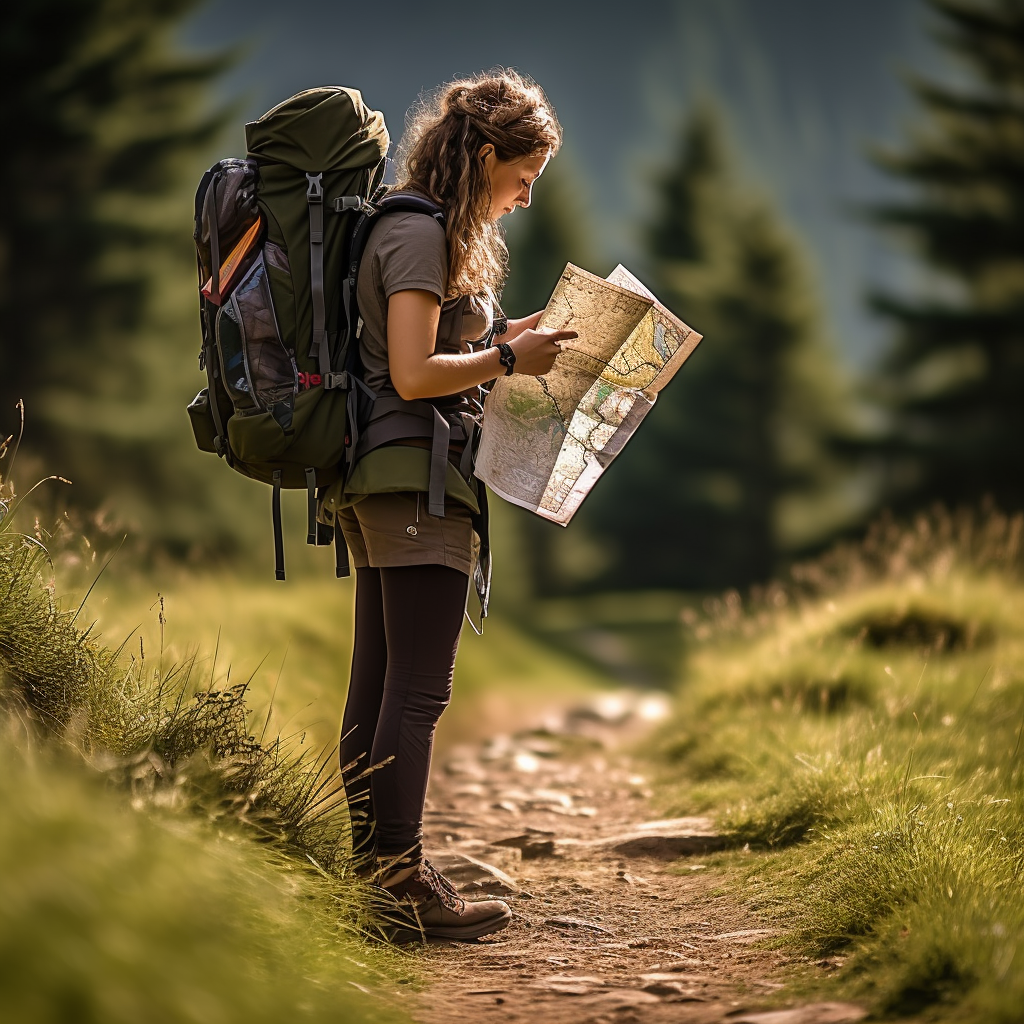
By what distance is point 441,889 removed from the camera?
3.53 meters

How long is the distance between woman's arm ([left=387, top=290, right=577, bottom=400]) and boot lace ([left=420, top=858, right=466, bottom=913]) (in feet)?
4.79

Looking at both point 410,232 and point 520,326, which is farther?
point 520,326

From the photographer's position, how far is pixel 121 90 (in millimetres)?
15922

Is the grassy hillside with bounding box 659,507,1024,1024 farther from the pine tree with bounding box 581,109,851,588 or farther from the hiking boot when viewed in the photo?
the pine tree with bounding box 581,109,851,588

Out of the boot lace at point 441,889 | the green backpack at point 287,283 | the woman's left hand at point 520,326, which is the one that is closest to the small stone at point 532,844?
the boot lace at point 441,889

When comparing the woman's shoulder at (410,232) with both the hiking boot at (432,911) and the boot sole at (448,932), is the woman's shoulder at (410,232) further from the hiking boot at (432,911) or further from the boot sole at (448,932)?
the boot sole at (448,932)

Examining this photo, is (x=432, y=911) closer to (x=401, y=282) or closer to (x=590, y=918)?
(x=590, y=918)

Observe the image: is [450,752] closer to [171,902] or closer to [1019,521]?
[1019,521]

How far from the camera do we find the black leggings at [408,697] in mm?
3359

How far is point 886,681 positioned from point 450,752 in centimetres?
302

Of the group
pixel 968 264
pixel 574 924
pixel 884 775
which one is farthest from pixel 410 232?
pixel 968 264

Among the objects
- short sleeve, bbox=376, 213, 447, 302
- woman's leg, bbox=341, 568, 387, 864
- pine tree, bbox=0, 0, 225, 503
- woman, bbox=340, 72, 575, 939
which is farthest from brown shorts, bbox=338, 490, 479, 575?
pine tree, bbox=0, 0, 225, 503

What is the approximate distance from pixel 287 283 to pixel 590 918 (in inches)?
89.2

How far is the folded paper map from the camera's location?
3.47 m
